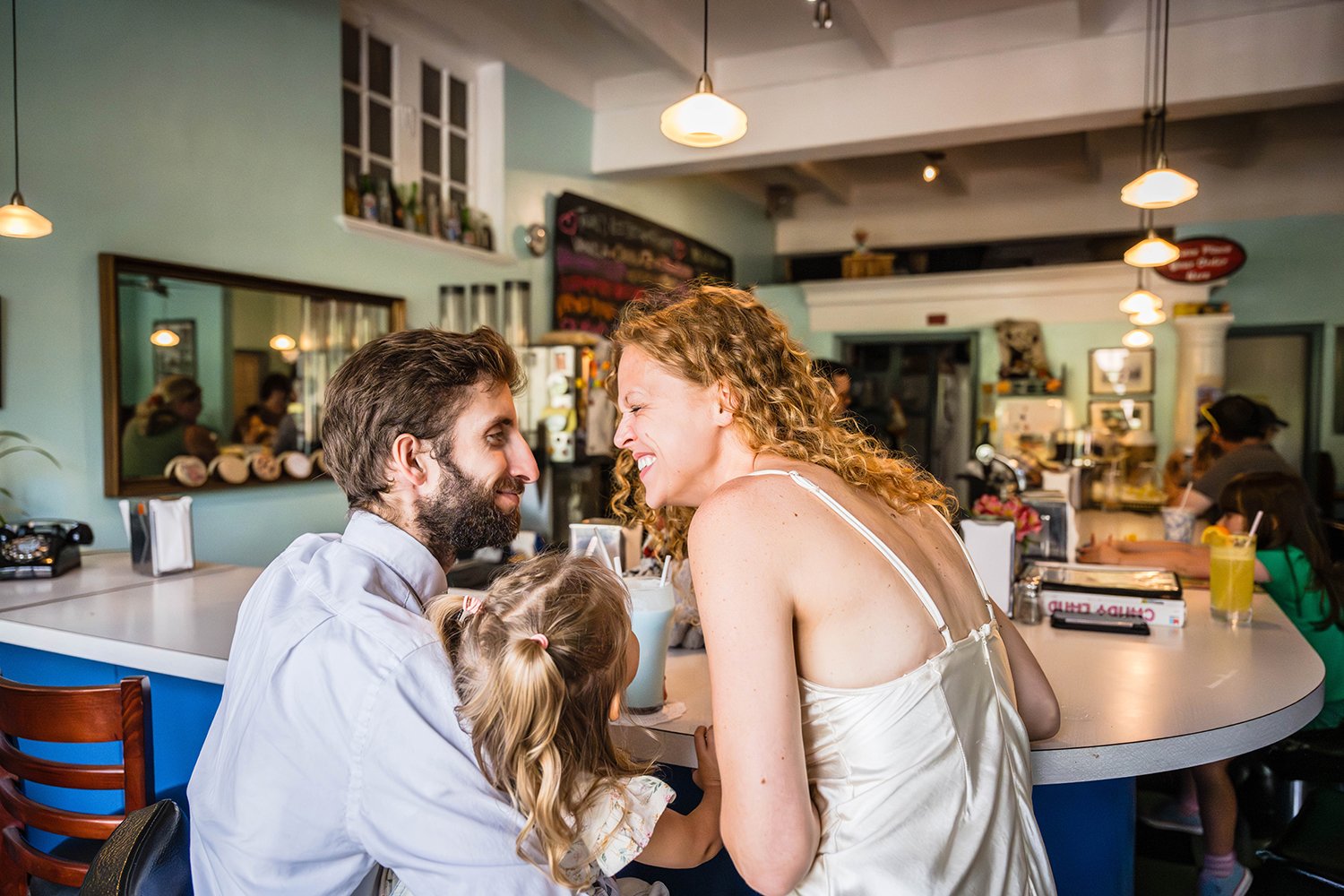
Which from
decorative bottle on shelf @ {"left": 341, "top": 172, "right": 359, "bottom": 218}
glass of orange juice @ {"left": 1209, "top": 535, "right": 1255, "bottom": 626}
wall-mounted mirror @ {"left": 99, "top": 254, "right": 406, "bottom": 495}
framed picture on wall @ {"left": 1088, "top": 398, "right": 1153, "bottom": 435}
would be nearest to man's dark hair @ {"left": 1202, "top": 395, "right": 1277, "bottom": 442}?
glass of orange juice @ {"left": 1209, "top": 535, "right": 1255, "bottom": 626}

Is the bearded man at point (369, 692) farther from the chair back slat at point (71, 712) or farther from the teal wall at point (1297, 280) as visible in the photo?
the teal wall at point (1297, 280)

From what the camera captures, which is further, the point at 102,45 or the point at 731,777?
the point at 102,45

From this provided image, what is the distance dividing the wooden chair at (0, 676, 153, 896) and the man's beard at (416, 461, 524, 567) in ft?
1.84

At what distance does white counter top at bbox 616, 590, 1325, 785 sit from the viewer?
1.39m

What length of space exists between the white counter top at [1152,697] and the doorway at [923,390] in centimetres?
638

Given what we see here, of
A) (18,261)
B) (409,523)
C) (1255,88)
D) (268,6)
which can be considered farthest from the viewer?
(1255,88)

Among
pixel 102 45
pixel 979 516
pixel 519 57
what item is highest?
pixel 519 57

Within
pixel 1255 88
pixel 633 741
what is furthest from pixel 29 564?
pixel 1255 88

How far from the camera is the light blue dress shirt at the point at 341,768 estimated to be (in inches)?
41.2

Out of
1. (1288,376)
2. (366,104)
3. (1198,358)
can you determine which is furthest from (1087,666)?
(1288,376)

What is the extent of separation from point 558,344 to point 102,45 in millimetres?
2557

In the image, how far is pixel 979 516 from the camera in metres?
2.46

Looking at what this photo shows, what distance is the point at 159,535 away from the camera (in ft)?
9.01

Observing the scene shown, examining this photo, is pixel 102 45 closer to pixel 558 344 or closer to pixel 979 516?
pixel 558 344
